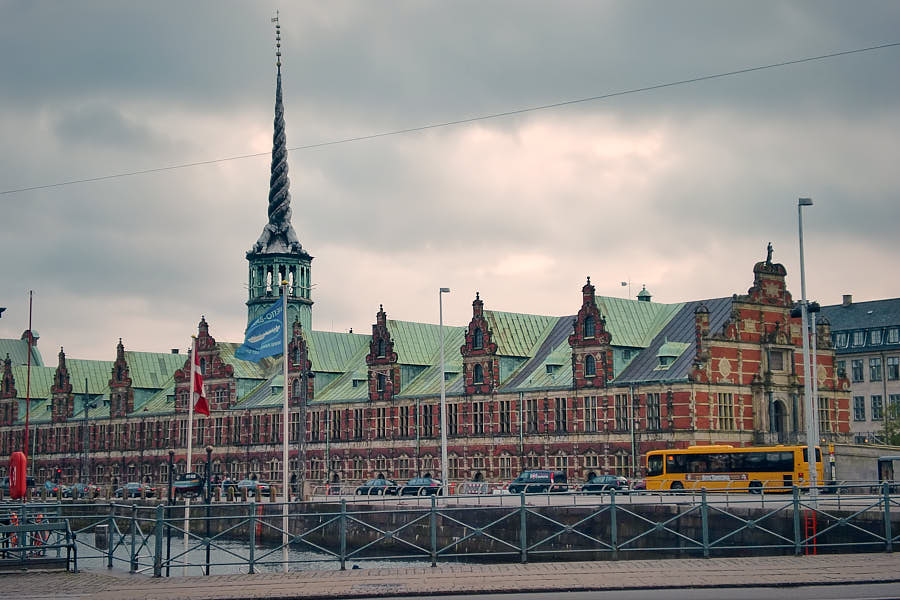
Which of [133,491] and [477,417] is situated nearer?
[477,417]

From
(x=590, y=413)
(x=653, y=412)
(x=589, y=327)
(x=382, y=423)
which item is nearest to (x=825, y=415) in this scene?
(x=653, y=412)

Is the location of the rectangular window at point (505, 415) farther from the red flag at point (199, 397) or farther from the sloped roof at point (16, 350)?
the sloped roof at point (16, 350)

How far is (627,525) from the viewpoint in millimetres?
57625

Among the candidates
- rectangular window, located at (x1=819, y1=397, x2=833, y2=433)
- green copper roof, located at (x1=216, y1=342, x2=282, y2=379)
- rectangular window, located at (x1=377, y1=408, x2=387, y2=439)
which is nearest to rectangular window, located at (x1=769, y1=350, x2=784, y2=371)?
rectangular window, located at (x1=819, y1=397, x2=833, y2=433)

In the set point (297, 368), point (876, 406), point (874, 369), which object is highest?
point (297, 368)

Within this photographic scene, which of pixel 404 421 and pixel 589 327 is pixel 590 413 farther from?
pixel 404 421

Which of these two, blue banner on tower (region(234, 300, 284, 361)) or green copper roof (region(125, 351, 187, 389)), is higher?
green copper roof (region(125, 351, 187, 389))

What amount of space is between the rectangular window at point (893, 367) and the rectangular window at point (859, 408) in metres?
4.03

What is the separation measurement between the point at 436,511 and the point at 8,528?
1149cm

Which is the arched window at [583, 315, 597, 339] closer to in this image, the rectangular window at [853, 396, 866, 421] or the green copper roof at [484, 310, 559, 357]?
the green copper roof at [484, 310, 559, 357]

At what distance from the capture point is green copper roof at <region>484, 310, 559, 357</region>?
101250 millimetres

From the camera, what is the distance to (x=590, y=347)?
92000 millimetres

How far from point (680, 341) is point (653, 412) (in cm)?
759

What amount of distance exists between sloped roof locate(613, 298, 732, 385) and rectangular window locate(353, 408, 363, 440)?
2858cm
